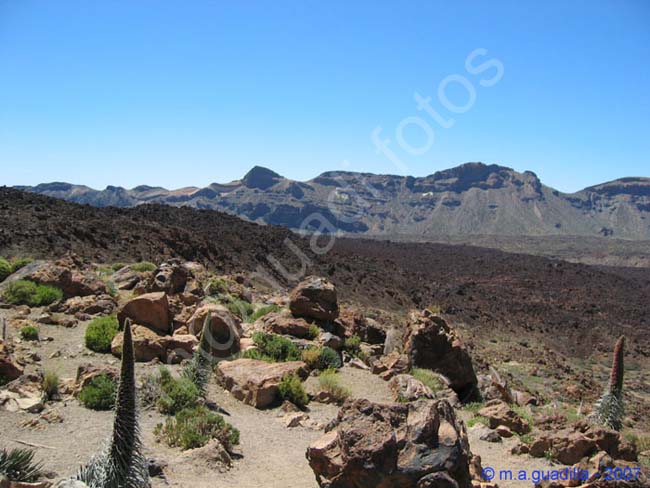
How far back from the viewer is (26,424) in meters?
7.29

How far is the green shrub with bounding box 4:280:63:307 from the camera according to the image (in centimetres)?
1287

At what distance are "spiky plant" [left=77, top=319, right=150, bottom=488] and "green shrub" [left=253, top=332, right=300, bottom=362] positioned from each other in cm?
659

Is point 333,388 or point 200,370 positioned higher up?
point 200,370

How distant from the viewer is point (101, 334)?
10977mm

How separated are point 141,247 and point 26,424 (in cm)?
2126

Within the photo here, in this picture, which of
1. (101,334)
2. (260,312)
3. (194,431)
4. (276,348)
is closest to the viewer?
(194,431)

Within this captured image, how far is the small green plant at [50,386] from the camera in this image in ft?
27.3

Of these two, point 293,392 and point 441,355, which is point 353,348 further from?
point 293,392

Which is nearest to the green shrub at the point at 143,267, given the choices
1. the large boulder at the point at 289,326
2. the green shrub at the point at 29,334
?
the large boulder at the point at 289,326

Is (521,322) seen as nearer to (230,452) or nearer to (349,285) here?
(349,285)

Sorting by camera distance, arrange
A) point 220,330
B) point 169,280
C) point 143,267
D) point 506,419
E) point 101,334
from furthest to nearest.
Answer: point 143,267 → point 169,280 → point 220,330 → point 101,334 → point 506,419

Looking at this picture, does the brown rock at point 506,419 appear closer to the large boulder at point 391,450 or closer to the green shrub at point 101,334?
the large boulder at point 391,450

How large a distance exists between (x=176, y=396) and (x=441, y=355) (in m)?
6.52

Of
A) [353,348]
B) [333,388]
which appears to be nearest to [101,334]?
[333,388]
